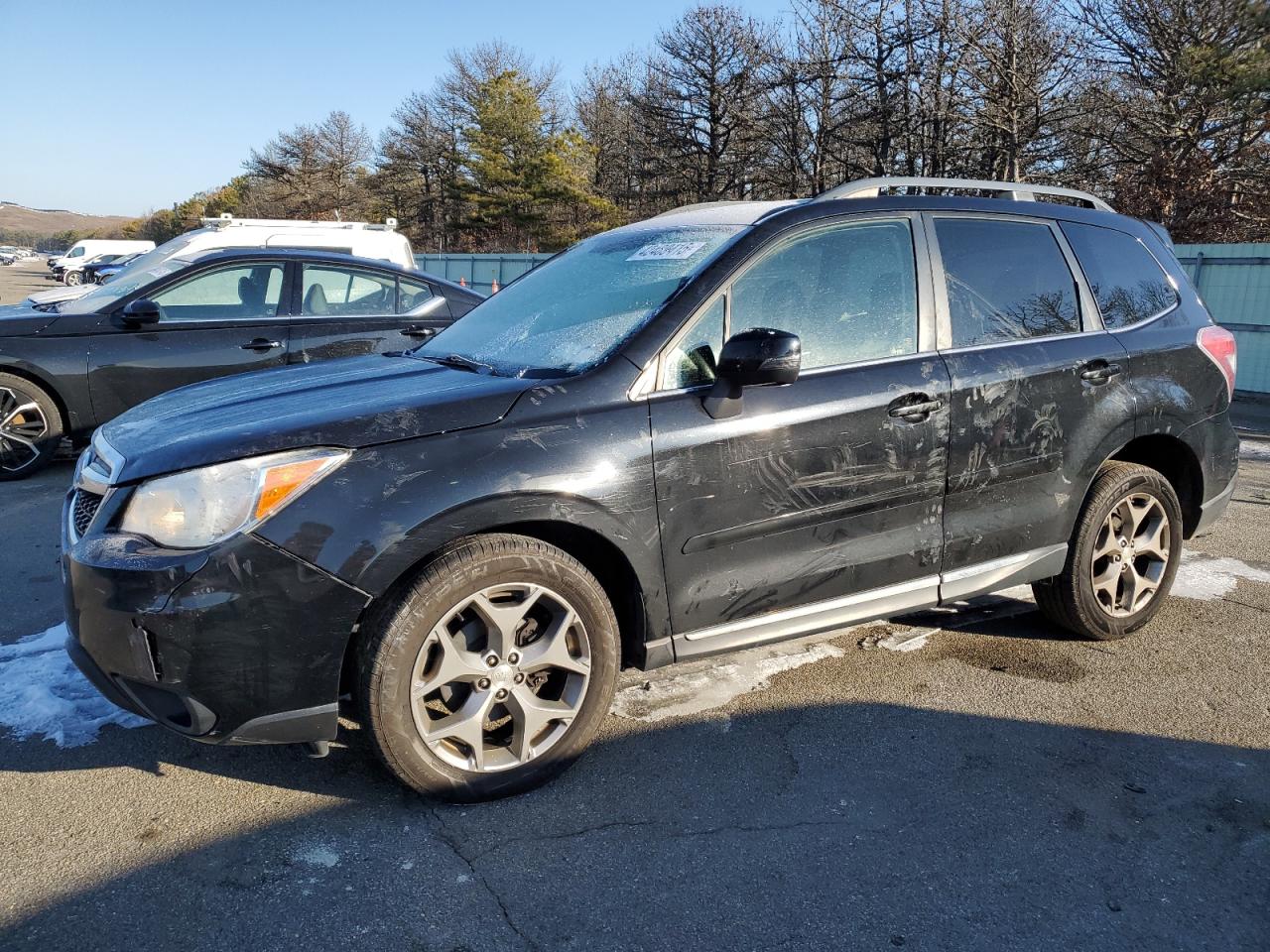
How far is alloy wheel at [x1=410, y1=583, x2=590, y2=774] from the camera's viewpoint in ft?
8.90

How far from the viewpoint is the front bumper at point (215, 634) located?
2451 mm

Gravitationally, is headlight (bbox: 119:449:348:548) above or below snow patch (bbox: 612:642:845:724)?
above

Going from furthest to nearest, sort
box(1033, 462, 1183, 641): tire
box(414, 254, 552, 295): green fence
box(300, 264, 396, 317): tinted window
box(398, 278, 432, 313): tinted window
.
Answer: box(414, 254, 552, 295): green fence
box(398, 278, 432, 313): tinted window
box(300, 264, 396, 317): tinted window
box(1033, 462, 1183, 641): tire

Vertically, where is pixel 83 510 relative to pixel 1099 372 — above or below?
below

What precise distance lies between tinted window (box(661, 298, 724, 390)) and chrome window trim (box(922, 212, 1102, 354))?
95 cm

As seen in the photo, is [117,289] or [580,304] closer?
[580,304]

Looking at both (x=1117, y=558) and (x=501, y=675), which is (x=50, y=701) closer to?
(x=501, y=675)

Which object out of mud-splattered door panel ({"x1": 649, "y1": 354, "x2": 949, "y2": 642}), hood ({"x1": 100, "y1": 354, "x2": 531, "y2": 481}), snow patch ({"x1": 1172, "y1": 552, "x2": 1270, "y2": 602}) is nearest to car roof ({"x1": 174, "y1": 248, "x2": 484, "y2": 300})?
hood ({"x1": 100, "y1": 354, "x2": 531, "y2": 481})

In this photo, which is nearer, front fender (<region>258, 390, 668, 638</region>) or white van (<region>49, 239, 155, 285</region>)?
front fender (<region>258, 390, 668, 638</region>)

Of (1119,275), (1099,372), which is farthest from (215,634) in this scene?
(1119,275)

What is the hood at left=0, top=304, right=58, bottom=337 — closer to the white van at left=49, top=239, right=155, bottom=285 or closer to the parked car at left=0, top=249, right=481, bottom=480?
the parked car at left=0, top=249, right=481, bottom=480

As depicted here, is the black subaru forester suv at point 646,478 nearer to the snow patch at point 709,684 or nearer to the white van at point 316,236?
the snow patch at point 709,684

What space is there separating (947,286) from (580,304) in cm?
141

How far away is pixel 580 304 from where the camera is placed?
350 centimetres
